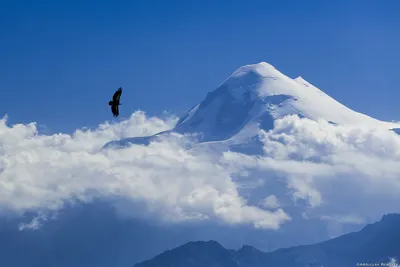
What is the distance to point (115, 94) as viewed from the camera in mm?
41281

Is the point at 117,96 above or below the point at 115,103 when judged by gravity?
above
